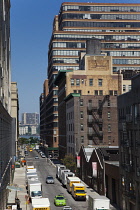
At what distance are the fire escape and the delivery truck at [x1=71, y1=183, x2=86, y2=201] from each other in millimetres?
42534

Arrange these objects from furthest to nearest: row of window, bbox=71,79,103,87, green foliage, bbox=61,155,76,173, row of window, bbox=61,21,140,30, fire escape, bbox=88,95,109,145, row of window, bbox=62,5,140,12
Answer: row of window, bbox=62,5,140,12, row of window, bbox=61,21,140,30, row of window, bbox=71,79,103,87, fire escape, bbox=88,95,109,145, green foliage, bbox=61,155,76,173

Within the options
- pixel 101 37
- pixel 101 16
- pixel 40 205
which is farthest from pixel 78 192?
pixel 101 16

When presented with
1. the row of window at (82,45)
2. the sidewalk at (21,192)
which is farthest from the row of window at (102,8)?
the sidewalk at (21,192)

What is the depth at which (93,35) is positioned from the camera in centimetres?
16425

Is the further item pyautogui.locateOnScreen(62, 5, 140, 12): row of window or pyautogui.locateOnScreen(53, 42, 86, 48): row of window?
pyautogui.locateOnScreen(62, 5, 140, 12): row of window

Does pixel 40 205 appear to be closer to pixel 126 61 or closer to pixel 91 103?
pixel 91 103

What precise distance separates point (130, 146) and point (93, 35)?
120 metres

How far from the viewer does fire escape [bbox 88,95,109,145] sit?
102562mm

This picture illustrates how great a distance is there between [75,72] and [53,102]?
42105 mm

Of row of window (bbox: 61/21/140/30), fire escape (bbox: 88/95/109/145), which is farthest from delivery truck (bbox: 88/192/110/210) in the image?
row of window (bbox: 61/21/140/30)

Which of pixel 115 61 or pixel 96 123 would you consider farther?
pixel 115 61

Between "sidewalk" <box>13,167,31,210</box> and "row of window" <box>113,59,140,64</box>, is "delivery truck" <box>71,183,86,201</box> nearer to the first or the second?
"sidewalk" <box>13,167,31,210</box>

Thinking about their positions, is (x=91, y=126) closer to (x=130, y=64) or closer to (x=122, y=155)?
(x=122, y=155)

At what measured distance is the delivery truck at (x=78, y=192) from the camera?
5869 cm
